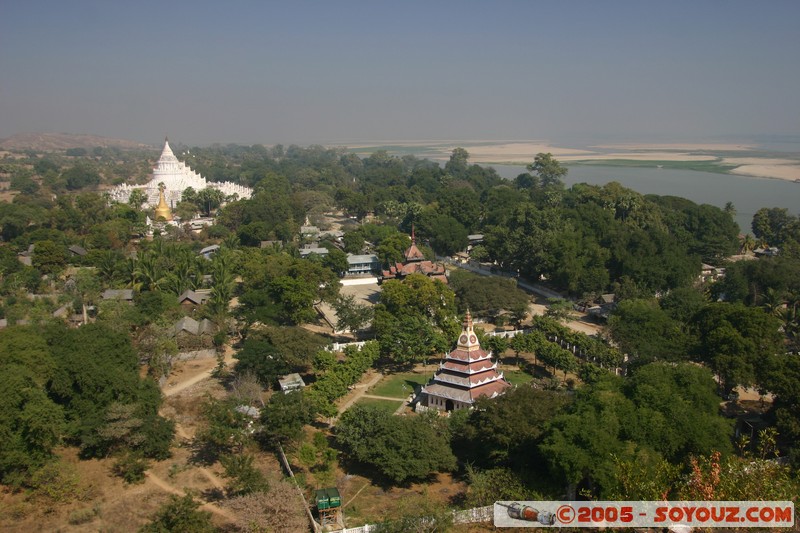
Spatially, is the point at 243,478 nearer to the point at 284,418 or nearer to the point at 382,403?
the point at 284,418

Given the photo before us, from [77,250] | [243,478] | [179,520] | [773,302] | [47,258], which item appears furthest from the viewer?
[77,250]

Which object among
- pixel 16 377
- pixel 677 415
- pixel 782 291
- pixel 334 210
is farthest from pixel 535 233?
pixel 334 210

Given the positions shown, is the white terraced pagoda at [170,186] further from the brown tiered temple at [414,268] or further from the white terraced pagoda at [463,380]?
the white terraced pagoda at [463,380]

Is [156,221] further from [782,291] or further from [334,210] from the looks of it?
[782,291]

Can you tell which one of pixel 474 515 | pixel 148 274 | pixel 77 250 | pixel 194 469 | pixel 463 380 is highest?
pixel 148 274

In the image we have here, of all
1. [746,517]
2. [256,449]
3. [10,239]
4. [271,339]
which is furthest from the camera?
[10,239]

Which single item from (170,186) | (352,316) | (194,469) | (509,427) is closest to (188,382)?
(194,469)

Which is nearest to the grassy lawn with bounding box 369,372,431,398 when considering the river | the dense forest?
the dense forest

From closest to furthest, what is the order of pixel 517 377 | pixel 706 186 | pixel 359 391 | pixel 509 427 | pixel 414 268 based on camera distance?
1. pixel 509 427
2. pixel 359 391
3. pixel 517 377
4. pixel 414 268
5. pixel 706 186
